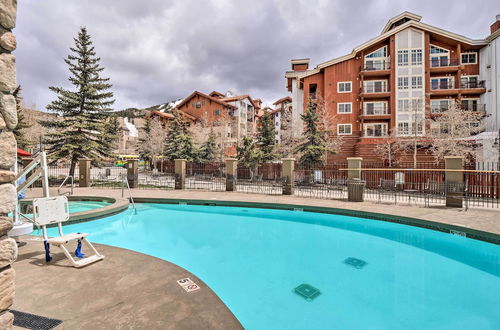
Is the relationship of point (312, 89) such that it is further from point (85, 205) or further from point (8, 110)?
point (8, 110)

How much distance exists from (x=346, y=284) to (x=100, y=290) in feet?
16.3

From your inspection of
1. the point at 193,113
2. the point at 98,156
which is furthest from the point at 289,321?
the point at 193,113

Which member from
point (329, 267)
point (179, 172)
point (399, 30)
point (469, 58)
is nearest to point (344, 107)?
point (399, 30)

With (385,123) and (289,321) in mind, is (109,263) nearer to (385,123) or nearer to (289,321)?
(289,321)

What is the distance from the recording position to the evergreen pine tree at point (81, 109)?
851 inches

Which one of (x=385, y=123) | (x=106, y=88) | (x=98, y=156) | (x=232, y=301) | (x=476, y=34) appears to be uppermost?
(x=476, y=34)

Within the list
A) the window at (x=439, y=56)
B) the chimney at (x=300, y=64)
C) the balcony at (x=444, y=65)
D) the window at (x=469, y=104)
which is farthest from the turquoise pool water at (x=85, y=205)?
the window at (x=469, y=104)

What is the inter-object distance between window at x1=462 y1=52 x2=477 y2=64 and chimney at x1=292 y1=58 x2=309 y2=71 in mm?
20825

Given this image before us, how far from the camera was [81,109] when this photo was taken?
23.0 metres

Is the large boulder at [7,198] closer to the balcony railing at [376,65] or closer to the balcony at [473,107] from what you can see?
the balcony railing at [376,65]

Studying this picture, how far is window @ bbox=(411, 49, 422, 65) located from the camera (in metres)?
30.5

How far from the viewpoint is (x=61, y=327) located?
110 inches

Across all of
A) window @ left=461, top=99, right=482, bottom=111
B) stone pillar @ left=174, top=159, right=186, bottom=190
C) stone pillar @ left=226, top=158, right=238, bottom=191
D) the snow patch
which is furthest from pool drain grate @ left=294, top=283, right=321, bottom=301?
the snow patch

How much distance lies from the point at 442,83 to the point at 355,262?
118 feet
